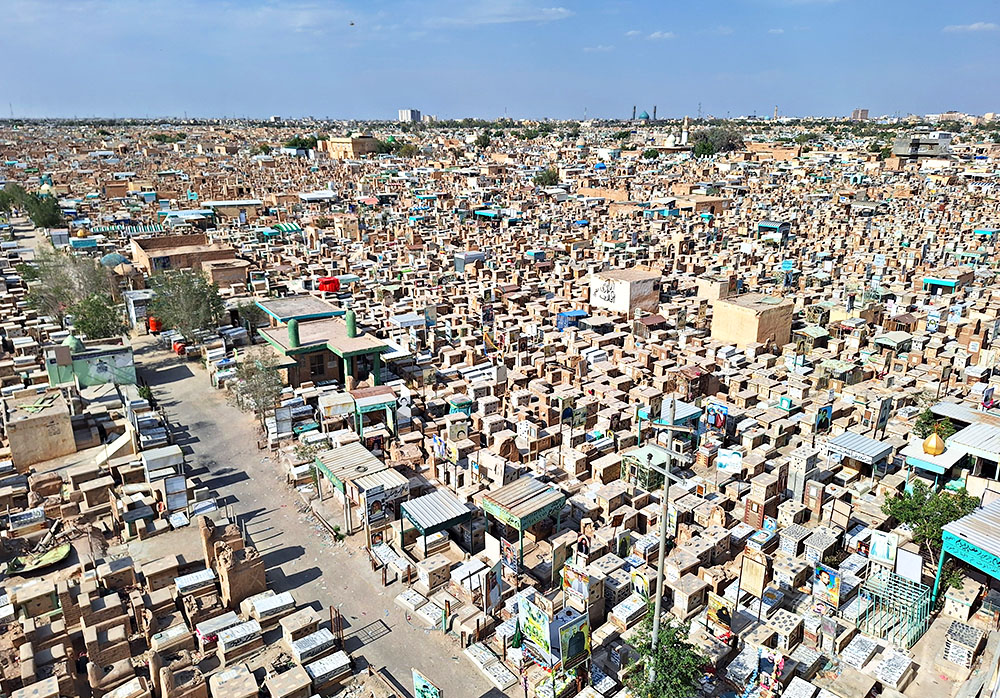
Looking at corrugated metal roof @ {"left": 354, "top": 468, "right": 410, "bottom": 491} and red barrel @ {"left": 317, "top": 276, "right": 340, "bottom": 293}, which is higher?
red barrel @ {"left": 317, "top": 276, "right": 340, "bottom": 293}

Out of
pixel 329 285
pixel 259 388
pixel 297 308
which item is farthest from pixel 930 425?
pixel 329 285

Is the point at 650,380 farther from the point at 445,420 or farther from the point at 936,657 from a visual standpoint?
the point at 936,657

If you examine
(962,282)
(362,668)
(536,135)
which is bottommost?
(362,668)

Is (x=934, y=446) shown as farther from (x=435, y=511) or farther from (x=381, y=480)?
(x=381, y=480)

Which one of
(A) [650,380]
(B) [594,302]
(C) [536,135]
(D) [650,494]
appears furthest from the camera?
(C) [536,135]

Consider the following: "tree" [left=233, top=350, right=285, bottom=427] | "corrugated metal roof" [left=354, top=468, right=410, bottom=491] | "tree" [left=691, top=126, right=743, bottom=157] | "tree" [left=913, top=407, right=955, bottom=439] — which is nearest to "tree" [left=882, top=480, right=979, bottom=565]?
"tree" [left=913, top=407, right=955, bottom=439]

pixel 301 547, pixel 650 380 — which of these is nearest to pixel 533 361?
pixel 650 380

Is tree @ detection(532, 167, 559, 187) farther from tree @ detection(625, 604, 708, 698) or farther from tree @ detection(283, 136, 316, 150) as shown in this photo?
tree @ detection(625, 604, 708, 698)
